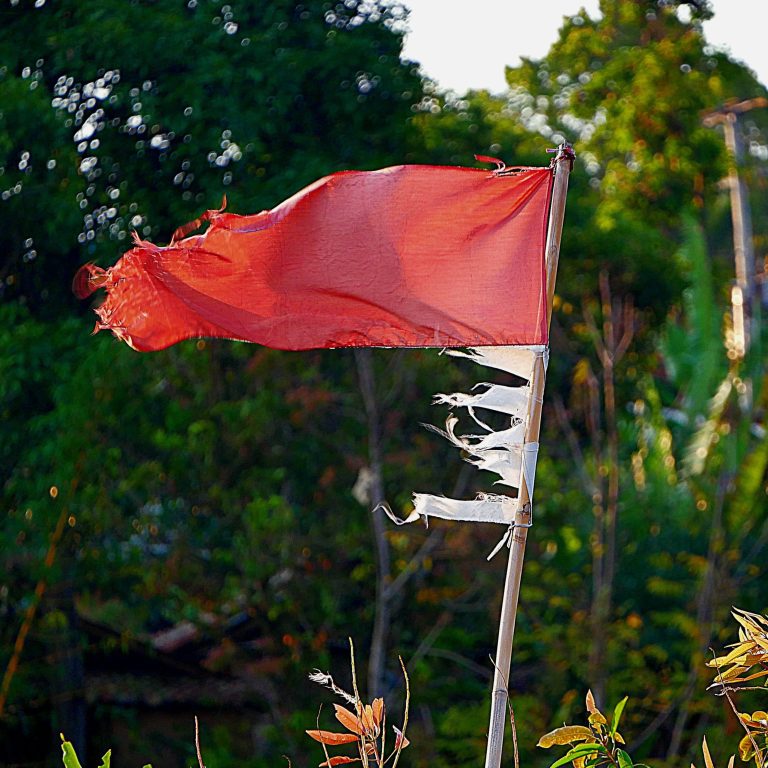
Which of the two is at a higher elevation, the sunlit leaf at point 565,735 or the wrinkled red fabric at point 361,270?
the wrinkled red fabric at point 361,270

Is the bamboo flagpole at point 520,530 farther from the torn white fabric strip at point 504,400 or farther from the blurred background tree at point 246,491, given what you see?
the blurred background tree at point 246,491

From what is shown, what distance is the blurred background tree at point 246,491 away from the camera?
290 inches

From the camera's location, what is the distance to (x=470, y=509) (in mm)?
2826

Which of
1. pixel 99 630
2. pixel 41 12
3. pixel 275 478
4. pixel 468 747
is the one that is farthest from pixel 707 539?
pixel 41 12

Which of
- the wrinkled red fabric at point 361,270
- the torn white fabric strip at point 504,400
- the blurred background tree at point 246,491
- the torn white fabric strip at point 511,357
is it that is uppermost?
the wrinkled red fabric at point 361,270

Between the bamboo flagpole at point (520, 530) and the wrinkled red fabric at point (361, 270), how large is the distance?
0.37 feet

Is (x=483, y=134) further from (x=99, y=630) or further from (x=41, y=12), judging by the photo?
(x=99, y=630)

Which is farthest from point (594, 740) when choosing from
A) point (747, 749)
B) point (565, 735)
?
point (747, 749)

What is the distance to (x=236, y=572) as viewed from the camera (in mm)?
7660

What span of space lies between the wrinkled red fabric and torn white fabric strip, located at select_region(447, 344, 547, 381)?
0.13 ft

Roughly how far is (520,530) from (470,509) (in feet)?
0.38

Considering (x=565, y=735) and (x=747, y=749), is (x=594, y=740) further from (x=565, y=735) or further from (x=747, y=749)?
(x=747, y=749)

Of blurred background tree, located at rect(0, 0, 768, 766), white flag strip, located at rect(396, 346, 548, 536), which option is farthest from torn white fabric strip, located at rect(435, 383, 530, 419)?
blurred background tree, located at rect(0, 0, 768, 766)

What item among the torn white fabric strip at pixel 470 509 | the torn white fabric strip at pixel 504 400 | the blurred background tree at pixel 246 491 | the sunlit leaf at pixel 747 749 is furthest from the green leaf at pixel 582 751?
the blurred background tree at pixel 246 491
